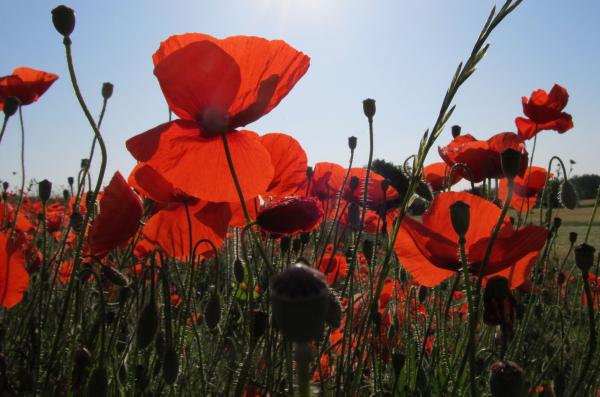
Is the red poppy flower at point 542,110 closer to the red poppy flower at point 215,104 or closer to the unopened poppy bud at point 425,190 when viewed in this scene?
the unopened poppy bud at point 425,190

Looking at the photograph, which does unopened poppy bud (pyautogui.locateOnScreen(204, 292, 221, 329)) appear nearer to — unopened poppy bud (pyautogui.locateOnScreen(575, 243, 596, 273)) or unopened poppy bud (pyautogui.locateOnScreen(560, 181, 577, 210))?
unopened poppy bud (pyautogui.locateOnScreen(575, 243, 596, 273))

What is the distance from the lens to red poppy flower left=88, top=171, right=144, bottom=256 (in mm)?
1217

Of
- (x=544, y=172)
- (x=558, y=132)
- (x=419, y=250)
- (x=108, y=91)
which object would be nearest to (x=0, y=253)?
(x=108, y=91)

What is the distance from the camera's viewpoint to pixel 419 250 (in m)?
1.24

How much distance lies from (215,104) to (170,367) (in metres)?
0.52

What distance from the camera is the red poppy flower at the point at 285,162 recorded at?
1559 millimetres

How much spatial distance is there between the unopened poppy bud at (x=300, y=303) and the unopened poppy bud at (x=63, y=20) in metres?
0.79

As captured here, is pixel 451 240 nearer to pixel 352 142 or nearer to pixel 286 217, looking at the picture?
pixel 286 217

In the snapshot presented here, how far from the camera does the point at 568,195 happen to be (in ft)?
6.09

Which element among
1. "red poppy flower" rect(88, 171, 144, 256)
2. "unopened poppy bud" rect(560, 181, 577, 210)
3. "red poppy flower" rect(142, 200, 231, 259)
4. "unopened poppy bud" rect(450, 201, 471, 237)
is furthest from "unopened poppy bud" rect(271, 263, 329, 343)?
"unopened poppy bud" rect(560, 181, 577, 210)

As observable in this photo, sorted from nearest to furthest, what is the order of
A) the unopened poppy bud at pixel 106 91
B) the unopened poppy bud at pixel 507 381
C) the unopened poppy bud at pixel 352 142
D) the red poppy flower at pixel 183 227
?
1. the unopened poppy bud at pixel 507 381
2. the red poppy flower at pixel 183 227
3. the unopened poppy bud at pixel 106 91
4. the unopened poppy bud at pixel 352 142

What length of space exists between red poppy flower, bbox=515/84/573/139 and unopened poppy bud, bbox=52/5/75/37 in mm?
2092

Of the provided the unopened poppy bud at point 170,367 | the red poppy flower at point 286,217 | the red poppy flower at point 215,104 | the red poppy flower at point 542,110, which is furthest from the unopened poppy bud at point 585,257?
the red poppy flower at point 542,110

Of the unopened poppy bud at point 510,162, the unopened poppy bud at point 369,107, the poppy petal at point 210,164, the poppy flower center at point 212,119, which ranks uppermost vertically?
the unopened poppy bud at point 369,107
